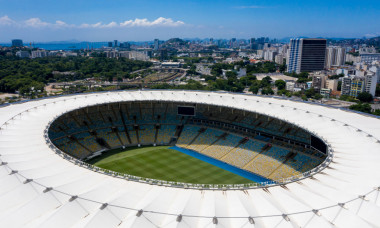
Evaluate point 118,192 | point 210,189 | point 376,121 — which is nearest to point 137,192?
point 118,192

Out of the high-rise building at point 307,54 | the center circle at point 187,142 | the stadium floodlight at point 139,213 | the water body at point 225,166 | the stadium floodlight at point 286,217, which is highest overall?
the high-rise building at point 307,54

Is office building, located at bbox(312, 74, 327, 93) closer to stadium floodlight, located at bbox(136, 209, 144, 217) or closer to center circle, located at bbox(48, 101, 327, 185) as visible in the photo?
center circle, located at bbox(48, 101, 327, 185)

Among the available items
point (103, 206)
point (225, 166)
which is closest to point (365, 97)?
point (225, 166)

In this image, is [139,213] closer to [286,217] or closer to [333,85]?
[286,217]

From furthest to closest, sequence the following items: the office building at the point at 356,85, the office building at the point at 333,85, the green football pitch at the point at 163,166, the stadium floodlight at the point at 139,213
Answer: the office building at the point at 333,85 → the office building at the point at 356,85 → the green football pitch at the point at 163,166 → the stadium floodlight at the point at 139,213

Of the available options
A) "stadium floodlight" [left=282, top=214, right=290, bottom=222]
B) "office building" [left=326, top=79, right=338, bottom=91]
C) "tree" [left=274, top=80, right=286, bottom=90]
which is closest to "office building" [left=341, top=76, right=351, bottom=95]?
"office building" [left=326, top=79, right=338, bottom=91]

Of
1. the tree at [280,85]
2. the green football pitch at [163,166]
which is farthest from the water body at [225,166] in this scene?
the tree at [280,85]

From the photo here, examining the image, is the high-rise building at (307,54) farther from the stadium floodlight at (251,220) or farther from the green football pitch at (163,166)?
the stadium floodlight at (251,220)
